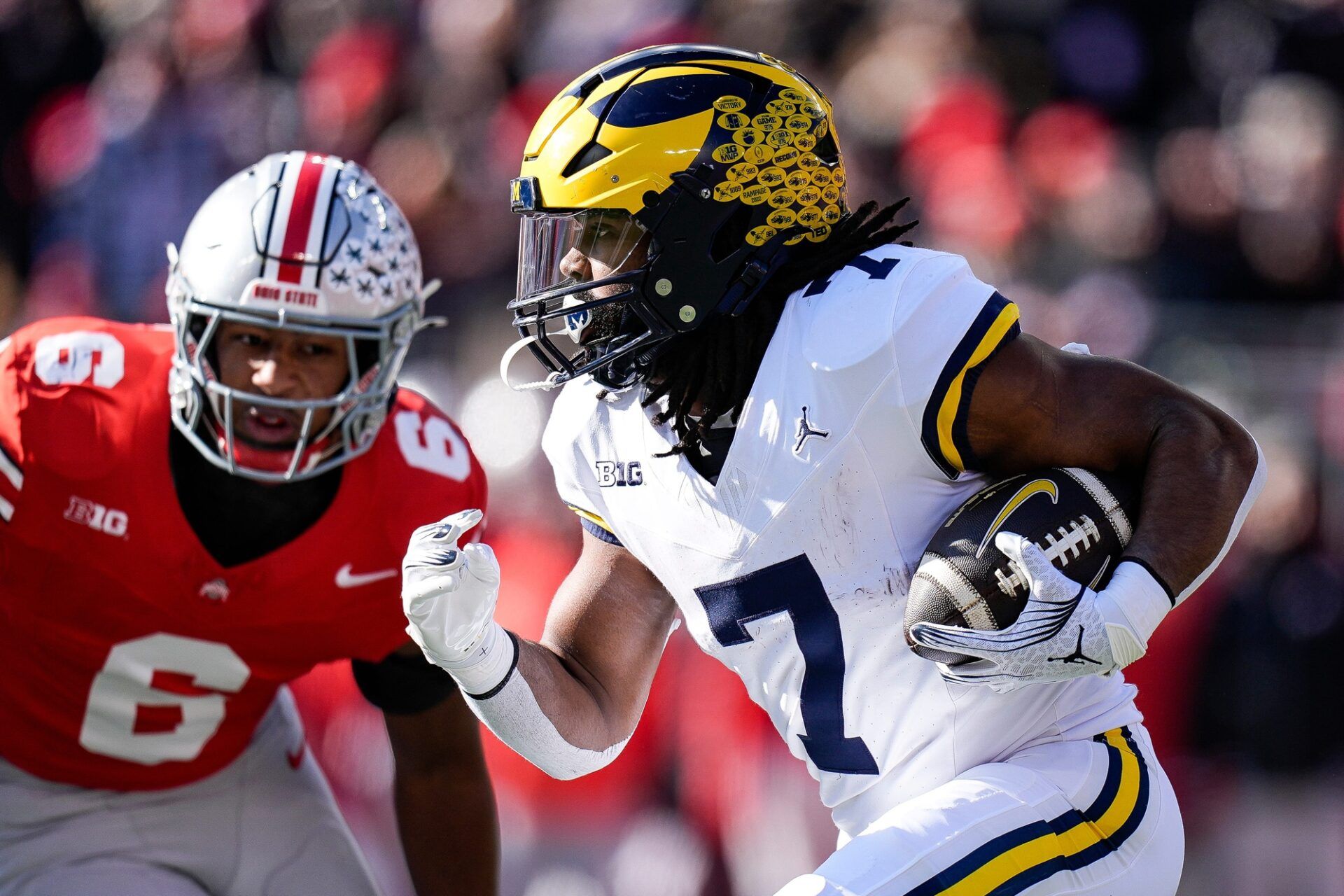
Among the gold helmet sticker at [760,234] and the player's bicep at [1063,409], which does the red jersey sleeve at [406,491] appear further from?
the player's bicep at [1063,409]

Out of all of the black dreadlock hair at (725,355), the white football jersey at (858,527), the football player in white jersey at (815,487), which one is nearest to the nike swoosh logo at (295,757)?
the football player in white jersey at (815,487)

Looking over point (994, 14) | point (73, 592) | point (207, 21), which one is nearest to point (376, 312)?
point (73, 592)

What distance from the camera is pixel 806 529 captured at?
230 centimetres

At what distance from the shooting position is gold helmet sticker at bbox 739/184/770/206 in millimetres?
2441

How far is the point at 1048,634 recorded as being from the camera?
2021 millimetres

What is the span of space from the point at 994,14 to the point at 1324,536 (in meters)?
2.51

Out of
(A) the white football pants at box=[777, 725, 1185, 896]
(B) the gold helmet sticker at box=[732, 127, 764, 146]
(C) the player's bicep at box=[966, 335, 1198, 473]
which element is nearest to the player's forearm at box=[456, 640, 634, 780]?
(A) the white football pants at box=[777, 725, 1185, 896]

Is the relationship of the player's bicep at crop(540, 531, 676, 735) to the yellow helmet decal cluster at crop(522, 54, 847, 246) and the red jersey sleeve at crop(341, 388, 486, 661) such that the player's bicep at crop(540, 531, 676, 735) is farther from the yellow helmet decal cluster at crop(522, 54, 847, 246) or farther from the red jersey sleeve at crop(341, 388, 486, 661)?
the yellow helmet decal cluster at crop(522, 54, 847, 246)

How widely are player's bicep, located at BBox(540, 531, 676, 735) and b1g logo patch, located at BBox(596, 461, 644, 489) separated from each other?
155 mm

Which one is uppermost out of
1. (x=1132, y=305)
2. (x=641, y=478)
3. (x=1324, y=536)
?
(x=641, y=478)

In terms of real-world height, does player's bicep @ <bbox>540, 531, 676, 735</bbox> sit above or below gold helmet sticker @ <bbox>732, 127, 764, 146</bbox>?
below

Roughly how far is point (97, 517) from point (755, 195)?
4.30 feet

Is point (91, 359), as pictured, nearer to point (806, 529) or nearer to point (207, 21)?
point (806, 529)

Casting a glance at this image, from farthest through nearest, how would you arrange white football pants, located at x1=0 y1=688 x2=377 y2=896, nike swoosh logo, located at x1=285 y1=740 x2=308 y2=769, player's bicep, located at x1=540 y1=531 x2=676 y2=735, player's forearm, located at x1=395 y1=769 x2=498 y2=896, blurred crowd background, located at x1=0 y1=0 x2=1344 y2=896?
blurred crowd background, located at x1=0 y1=0 x2=1344 y2=896 → nike swoosh logo, located at x1=285 y1=740 x2=308 y2=769 → player's forearm, located at x1=395 y1=769 x2=498 y2=896 → white football pants, located at x1=0 y1=688 x2=377 y2=896 → player's bicep, located at x1=540 y1=531 x2=676 y2=735
